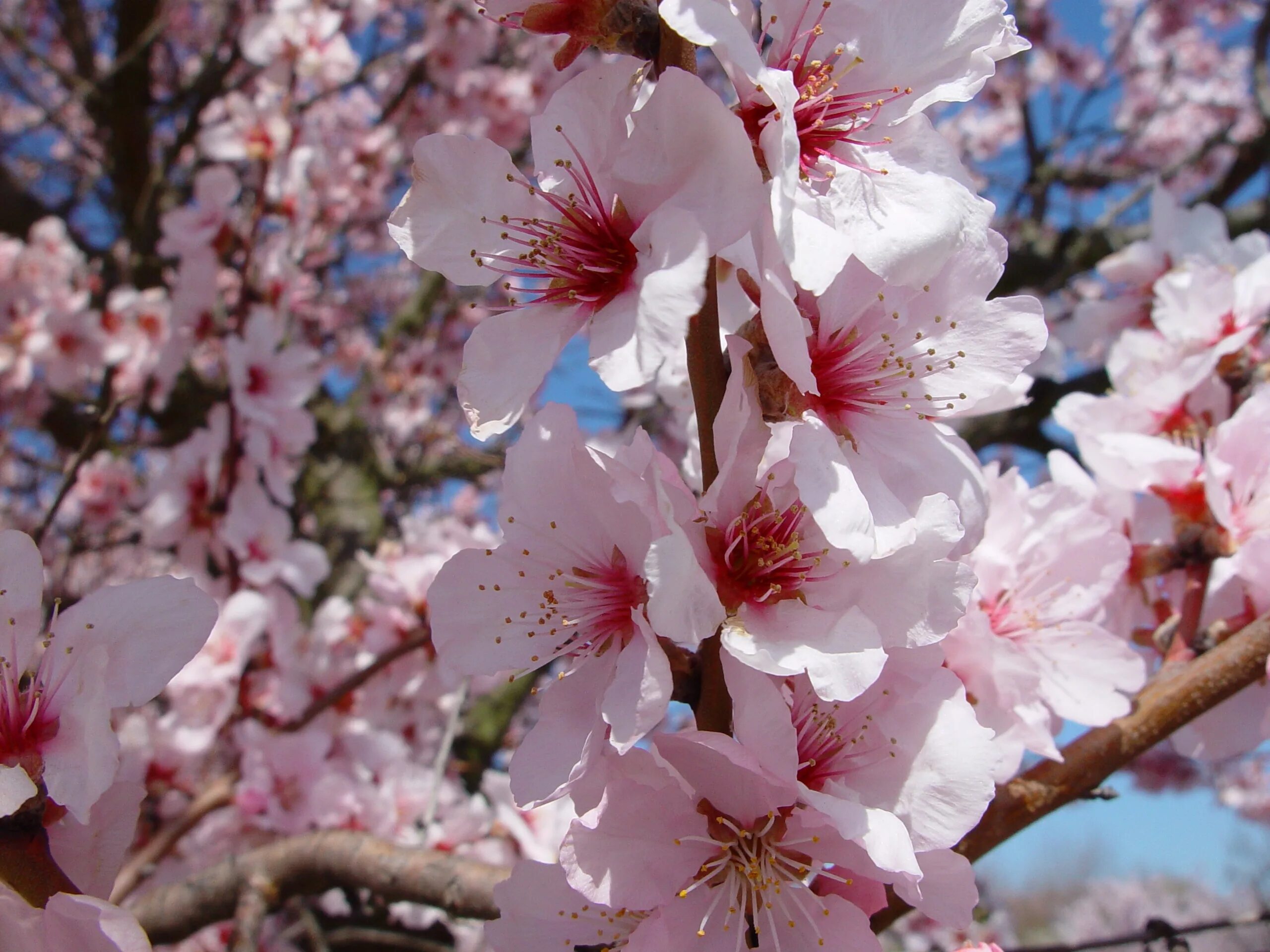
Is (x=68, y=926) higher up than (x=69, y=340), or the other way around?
(x=68, y=926)

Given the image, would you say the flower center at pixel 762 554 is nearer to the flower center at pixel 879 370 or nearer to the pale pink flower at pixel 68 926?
the flower center at pixel 879 370

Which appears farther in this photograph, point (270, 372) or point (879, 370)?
point (270, 372)

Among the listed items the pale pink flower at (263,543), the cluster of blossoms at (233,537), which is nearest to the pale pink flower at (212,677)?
the cluster of blossoms at (233,537)

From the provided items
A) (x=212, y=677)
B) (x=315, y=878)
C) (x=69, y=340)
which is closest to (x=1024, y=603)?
(x=315, y=878)

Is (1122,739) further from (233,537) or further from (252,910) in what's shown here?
(233,537)

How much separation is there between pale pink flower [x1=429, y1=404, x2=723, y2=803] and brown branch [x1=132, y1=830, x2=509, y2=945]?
0.59 metres

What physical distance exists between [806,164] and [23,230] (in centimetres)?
459

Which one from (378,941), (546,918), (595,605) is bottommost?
(378,941)

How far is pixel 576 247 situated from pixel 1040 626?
2.52ft

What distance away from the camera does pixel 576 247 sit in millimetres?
910

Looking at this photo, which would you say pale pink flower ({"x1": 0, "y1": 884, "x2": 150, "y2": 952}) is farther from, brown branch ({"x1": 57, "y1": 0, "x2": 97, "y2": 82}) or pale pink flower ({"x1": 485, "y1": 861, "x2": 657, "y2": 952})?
brown branch ({"x1": 57, "y1": 0, "x2": 97, "y2": 82})

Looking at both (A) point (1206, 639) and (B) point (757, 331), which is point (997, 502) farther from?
(B) point (757, 331)

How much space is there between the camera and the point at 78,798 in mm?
763

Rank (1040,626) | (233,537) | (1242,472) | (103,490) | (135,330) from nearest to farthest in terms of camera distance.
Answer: (1040,626) < (1242,472) < (233,537) < (135,330) < (103,490)
